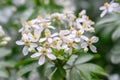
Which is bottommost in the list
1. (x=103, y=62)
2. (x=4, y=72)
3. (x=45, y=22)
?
(x=103, y=62)

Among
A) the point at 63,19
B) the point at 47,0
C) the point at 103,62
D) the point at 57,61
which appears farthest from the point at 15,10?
the point at 57,61

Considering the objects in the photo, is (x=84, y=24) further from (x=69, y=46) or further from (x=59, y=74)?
(x=59, y=74)

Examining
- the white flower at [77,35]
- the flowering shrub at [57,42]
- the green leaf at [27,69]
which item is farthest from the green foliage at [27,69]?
the white flower at [77,35]

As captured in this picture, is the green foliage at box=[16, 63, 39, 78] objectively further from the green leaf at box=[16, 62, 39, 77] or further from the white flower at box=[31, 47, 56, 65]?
the white flower at box=[31, 47, 56, 65]

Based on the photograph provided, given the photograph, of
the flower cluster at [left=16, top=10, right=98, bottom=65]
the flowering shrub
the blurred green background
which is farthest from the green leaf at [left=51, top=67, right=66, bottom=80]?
the blurred green background

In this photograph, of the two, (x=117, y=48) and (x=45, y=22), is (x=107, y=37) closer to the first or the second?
(x=117, y=48)

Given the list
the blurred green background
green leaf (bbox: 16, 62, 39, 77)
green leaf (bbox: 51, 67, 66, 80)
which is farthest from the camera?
the blurred green background

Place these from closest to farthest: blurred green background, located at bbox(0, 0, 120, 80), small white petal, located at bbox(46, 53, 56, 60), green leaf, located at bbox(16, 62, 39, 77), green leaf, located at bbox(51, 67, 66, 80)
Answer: small white petal, located at bbox(46, 53, 56, 60) → green leaf, located at bbox(51, 67, 66, 80) → green leaf, located at bbox(16, 62, 39, 77) → blurred green background, located at bbox(0, 0, 120, 80)

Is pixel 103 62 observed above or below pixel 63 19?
below
